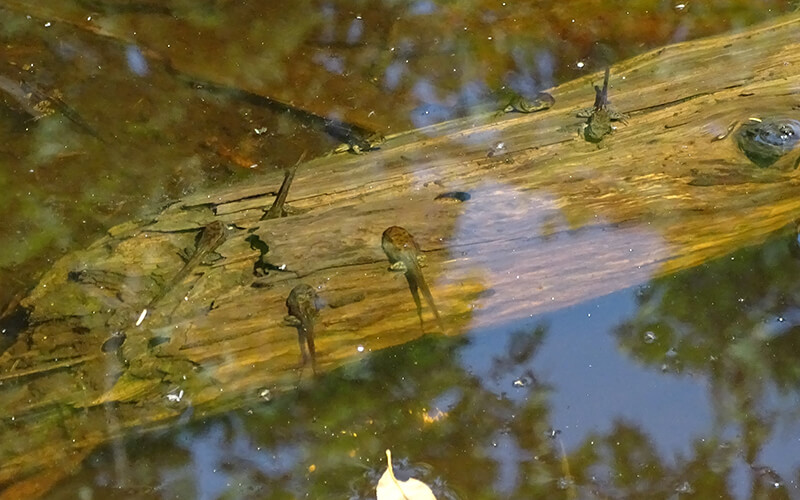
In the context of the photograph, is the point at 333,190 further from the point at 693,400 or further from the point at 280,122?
the point at 693,400

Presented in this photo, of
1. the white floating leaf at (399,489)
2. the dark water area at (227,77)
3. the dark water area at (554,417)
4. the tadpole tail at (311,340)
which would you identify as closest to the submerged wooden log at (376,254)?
the tadpole tail at (311,340)

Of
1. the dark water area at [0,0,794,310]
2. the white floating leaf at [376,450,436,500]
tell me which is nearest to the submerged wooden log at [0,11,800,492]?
the white floating leaf at [376,450,436,500]

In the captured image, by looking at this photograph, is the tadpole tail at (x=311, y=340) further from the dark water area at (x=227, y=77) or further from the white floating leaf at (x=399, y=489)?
the dark water area at (x=227, y=77)

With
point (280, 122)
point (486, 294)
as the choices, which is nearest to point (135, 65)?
point (280, 122)

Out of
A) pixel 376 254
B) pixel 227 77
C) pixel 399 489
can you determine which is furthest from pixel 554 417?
→ pixel 227 77

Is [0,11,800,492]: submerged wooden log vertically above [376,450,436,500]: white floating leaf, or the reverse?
[0,11,800,492]: submerged wooden log

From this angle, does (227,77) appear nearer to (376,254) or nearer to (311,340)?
(376,254)

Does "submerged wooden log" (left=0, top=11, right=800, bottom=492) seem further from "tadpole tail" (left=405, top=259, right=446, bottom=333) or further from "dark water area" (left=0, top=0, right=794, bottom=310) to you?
"dark water area" (left=0, top=0, right=794, bottom=310)
